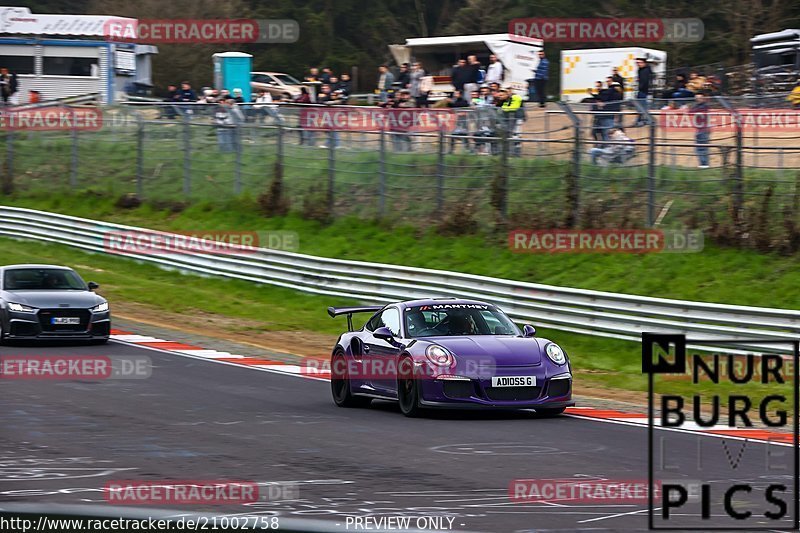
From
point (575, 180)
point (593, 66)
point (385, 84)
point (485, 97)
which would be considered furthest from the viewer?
point (593, 66)

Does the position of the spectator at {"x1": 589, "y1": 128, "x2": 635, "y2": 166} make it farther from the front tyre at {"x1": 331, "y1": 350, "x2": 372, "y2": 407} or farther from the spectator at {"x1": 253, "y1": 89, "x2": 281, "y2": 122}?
the front tyre at {"x1": 331, "y1": 350, "x2": 372, "y2": 407}

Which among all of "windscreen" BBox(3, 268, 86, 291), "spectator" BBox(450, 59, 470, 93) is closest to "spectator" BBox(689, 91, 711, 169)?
"spectator" BBox(450, 59, 470, 93)

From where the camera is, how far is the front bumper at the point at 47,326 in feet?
63.0

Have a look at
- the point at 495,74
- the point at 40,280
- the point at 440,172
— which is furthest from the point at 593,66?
the point at 40,280

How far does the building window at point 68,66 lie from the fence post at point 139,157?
8.55 metres

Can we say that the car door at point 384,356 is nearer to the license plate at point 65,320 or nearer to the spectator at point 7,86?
the license plate at point 65,320

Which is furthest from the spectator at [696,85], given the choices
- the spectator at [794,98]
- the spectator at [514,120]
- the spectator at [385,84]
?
the spectator at [385,84]

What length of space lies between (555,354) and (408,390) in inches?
61.9

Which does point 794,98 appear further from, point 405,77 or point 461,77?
point 405,77

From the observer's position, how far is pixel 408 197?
27531mm

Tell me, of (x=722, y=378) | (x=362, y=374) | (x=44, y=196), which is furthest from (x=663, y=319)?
(x=44, y=196)

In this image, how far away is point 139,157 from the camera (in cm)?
3362

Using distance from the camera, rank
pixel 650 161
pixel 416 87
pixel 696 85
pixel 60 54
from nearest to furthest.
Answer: pixel 650 161 < pixel 696 85 < pixel 416 87 < pixel 60 54

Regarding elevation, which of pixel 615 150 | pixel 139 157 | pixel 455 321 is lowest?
pixel 455 321
